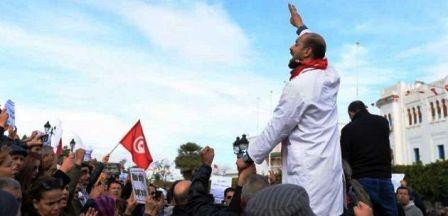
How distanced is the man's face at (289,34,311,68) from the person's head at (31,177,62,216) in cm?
248

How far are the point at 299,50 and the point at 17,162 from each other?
10.0 feet

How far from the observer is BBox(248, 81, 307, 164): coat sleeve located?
13.7 ft

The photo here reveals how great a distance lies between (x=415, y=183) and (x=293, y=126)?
4572cm

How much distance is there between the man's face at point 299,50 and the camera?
14.7 ft

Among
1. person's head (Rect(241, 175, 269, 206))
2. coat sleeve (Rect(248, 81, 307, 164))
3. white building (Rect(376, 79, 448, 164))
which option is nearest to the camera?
person's head (Rect(241, 175, 269, 206))

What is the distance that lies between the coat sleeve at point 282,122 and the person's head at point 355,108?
1998mm

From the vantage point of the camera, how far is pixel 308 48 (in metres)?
4.47

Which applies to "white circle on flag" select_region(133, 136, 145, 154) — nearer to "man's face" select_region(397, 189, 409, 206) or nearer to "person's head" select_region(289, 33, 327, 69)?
"man's face" select_region(397, 189, 409, 206)

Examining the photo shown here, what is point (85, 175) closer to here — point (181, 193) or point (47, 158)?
point (47, 158)

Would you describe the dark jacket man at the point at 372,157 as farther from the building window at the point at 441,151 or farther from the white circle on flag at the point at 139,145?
the building window at the point at 441,151

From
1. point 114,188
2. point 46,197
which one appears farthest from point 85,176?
point 46,197

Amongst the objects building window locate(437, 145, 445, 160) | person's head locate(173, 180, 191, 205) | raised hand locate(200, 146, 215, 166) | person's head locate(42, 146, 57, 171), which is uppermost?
building window locate(437, 145, 445, 160)

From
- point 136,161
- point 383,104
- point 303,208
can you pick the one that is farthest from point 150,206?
point 383,104

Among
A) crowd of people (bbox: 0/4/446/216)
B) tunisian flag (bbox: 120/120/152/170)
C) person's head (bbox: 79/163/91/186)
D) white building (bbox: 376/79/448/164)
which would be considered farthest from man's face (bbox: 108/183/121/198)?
white building (bbox: 376/79/448/164)
